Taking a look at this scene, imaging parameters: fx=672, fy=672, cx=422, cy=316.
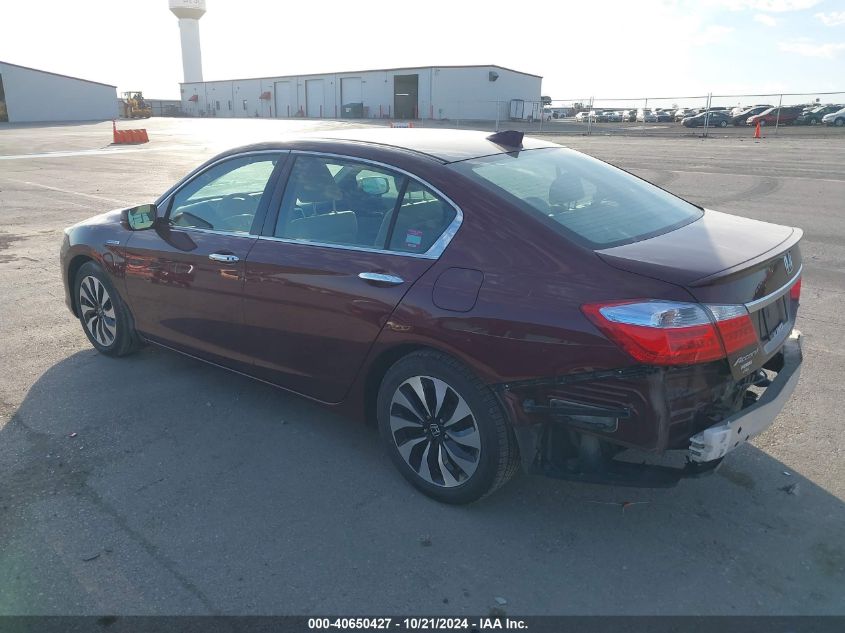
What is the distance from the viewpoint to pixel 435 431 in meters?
3.21

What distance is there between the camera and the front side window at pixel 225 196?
158 inches

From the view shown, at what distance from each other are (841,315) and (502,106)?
52241 mm

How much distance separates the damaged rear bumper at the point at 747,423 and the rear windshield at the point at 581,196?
0.87m

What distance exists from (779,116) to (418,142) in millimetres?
42167

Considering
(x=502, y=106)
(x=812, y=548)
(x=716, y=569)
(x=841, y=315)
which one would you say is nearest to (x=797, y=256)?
(x=812, y=548)

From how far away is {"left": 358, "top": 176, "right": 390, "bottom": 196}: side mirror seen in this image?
351 cm

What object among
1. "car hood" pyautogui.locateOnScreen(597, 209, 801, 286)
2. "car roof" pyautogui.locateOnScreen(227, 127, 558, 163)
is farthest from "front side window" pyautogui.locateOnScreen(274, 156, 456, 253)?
"car hood" pyautogui.locateOnScreen(597, 209, 801, 286)

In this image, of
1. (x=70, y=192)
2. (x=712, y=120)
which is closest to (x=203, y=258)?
(x=70, y=192)

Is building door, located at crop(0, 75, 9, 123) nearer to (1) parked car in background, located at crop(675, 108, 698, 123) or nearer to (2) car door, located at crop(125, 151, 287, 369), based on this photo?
(1) parked car in background, located at crop(675, 108, 698, 123)

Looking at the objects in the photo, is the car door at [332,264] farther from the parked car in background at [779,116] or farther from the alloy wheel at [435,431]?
the parked car in background at [779,116]

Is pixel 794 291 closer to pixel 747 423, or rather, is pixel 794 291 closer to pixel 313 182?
pixel 747 423

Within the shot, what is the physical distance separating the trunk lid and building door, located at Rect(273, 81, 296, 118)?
72819 mm

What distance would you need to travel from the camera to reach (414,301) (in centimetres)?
311
